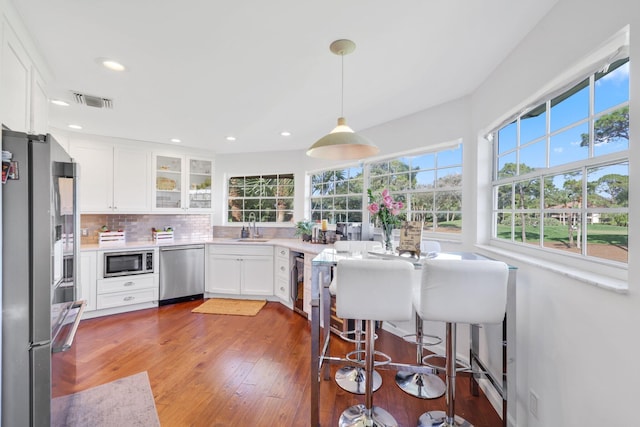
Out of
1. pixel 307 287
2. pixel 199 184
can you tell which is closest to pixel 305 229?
pixel 307 287

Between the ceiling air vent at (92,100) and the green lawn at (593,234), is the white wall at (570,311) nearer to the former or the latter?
the green lawn at (593,234)

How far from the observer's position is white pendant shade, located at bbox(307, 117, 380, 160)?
171 cm

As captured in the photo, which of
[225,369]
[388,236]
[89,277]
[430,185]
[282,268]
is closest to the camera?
[388,236]

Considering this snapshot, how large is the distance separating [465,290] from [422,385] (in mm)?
1144

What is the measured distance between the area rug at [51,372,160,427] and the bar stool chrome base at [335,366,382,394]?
1.29 metres

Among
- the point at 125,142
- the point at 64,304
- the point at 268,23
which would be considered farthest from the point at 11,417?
the point at 125,142

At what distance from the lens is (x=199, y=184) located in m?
4.53

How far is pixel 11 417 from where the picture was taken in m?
1.22

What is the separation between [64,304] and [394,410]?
7.18ft

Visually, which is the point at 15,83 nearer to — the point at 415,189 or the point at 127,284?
the point at 127,284

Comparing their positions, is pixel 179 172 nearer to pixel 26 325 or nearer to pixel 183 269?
pixel 183 269

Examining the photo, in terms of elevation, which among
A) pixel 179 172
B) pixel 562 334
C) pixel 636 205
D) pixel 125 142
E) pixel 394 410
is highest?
pixel 125 142

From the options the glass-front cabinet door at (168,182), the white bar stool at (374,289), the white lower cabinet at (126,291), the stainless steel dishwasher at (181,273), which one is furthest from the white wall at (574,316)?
the glass-front cabinet door at (168,182)

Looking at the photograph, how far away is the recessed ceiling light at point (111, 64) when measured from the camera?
1892 millimetres
